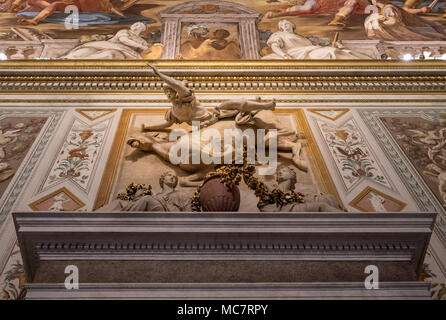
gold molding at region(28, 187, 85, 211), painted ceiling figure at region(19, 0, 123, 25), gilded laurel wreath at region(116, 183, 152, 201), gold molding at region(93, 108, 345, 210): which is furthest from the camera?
painted ceiling figure at region(19, 0, 123, 25)

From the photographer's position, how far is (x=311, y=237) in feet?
12.0

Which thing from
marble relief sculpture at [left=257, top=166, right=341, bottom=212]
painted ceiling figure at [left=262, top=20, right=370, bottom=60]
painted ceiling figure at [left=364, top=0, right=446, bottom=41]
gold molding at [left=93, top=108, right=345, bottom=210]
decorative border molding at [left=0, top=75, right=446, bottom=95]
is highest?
painted ceiling figure at [left=364, top=0, right=446, bottom=41]

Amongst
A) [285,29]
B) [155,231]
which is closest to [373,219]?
[155,231]

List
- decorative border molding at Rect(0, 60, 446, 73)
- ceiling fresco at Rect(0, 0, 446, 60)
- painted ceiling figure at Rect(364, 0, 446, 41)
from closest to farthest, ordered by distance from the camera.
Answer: decorative border molding at Rect(0, 60, 446, 73), ceiling fresco at Rect(0, 0, 446, 60), painted ceiling figure at Rect(364, 0, 446, 41)

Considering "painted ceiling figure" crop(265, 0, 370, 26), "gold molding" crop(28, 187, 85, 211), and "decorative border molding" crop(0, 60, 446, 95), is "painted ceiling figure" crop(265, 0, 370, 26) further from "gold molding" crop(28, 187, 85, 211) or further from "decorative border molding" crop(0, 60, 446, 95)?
"gold molding" crop(28, 187, 85, 211)

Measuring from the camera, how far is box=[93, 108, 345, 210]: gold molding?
15.0 ft

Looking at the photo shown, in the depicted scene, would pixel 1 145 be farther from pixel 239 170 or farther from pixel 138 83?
pixel 239 170

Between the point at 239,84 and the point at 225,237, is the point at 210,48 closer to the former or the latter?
the point at 239,84

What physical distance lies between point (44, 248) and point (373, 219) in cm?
273

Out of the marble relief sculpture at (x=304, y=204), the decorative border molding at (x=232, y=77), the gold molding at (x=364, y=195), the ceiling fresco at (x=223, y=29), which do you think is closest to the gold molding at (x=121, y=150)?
the gold molding at (x=364, y=195)

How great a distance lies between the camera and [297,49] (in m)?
7.46

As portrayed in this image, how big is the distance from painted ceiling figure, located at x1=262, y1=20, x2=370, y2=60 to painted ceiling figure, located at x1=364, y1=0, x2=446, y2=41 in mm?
851

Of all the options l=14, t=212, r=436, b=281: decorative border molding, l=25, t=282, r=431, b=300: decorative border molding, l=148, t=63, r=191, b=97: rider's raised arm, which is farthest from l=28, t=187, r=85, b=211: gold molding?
l=148, t=63, r=191, b=97: rider's raised arm

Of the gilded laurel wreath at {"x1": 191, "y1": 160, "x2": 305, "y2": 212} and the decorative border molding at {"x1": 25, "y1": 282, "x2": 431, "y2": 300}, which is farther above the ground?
the gilded laurel wreath at {"x1": 191, "y1": 160, "x2": 305, "y2": 212}
